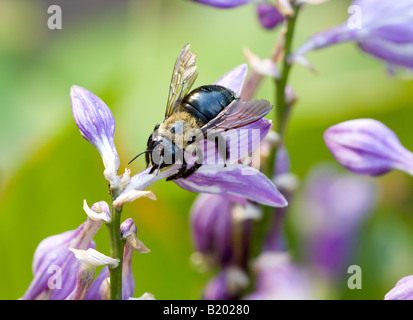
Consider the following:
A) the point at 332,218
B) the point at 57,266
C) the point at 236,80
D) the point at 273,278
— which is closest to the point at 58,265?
the point at 57,266

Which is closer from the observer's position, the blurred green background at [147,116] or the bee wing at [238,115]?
the bee wing at [238,115]

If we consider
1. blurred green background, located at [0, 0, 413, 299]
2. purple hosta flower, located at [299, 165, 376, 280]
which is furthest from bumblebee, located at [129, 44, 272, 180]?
purple hosta flower, located at [299, 165, 376, 280]

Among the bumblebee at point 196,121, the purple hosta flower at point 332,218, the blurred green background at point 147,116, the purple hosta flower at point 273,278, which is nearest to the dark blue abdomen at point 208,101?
the bumblebee at point 196,121

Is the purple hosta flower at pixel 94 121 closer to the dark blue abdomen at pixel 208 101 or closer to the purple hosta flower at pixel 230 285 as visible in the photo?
the dark blue abdomen at pixel 208 101

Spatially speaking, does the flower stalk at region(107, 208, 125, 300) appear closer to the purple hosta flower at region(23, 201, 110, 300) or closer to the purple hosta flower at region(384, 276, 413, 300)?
the purple hosta flower at region(23, 201, 110, 300)

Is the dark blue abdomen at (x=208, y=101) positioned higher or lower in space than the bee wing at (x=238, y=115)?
higher

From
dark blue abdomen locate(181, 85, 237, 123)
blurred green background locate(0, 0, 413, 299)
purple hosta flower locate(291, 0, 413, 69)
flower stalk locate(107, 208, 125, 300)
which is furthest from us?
blurred green background locate(0, 0, 413, 299)
